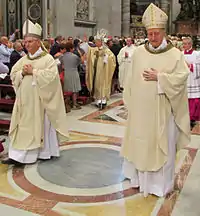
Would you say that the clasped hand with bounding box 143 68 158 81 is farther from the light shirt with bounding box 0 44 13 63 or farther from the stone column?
the stone column

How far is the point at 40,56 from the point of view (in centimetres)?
491

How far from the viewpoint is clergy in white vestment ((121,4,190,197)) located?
3.84m

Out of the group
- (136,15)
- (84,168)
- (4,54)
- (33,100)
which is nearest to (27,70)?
(33,100)

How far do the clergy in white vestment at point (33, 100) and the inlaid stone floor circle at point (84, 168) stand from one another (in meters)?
0.37

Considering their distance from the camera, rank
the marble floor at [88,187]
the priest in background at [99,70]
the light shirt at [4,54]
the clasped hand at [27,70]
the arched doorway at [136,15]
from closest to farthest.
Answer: the marble floor at [88,187] < the clasped hand at [27,70] < the priest in background at [99,70] < the light shirt at [4,54] < the arched doorway at [136,15]

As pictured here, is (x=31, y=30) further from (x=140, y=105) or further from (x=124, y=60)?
(x=124, y=60)

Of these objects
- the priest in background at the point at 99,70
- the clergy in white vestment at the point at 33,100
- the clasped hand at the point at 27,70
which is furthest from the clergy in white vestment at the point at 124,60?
the clasped hand at the point at 27,70

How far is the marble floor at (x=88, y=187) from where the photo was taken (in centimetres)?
373

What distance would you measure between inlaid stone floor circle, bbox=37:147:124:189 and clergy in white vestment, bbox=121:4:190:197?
2.09 ft

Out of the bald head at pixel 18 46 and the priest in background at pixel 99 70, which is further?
the priest in background at pixel 99 70

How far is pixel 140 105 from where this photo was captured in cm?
394

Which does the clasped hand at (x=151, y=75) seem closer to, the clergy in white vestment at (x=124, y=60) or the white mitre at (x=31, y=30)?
the white mitre at (x=31, y=30)

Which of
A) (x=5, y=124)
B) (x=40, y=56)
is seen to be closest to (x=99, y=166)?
(x=40, y=56)

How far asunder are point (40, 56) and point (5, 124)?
6.50 ft
